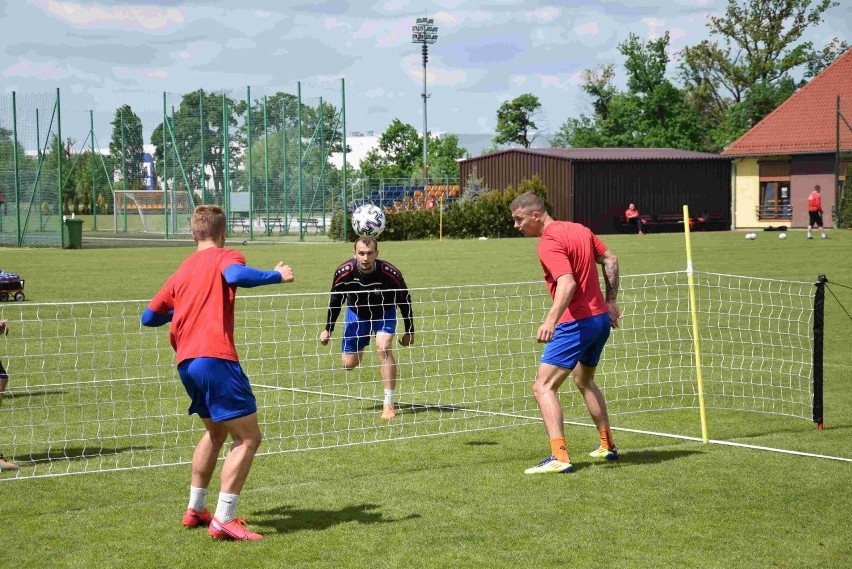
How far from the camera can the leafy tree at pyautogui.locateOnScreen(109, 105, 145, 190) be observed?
56844mm

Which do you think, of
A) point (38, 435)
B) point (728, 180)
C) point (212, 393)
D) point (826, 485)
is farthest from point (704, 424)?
point (728, 180)

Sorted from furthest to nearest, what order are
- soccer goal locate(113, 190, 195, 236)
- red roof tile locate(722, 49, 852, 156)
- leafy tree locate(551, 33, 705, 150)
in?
leafy tree locate(551, 33, 705, 150) < red roof tile locate(722, 49, 852, 156) < soccer goal locate(113, 190, 195, 236)

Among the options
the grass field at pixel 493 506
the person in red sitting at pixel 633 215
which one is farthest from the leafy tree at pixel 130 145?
the grass field at pixel 493 506

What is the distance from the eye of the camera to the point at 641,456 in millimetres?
8578

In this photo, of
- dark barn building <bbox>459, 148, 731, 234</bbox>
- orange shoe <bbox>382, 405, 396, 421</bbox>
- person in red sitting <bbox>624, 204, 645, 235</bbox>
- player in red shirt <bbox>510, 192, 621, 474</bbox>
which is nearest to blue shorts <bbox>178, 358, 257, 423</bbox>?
player in red shirt <bbox>510, 192, 621, 474</bbox>

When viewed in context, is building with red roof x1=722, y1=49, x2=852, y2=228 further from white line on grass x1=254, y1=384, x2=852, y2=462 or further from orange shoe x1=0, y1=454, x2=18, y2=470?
orange shoe x1=0, y1=454, x2=18, y2=470

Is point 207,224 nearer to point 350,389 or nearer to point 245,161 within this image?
point 350,389

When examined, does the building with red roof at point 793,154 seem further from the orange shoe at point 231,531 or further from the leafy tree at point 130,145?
the orange shoe at point 231,531

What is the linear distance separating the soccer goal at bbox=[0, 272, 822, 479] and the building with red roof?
141ft

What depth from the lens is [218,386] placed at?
6.18 meters

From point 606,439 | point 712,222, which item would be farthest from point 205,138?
point 606,439

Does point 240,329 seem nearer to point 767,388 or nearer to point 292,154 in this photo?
point 767,388

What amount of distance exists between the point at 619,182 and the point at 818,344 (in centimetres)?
4758

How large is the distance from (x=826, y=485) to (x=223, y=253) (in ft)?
14.4
